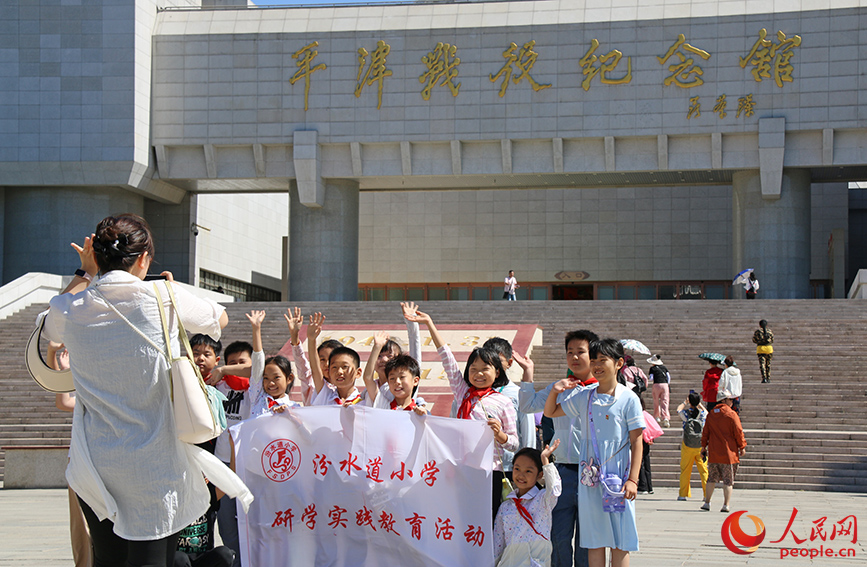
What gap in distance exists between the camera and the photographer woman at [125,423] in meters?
3.77

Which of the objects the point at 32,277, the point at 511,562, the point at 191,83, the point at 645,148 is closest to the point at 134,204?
the point at 191,83

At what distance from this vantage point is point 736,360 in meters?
20.0

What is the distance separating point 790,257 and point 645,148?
5.94m

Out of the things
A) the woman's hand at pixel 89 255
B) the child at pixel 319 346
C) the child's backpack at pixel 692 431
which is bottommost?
the child's backpack at pixel 692 431

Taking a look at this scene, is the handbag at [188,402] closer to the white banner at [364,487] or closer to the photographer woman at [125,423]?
the photographer woman at [125,423]

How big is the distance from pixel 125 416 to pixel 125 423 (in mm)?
36

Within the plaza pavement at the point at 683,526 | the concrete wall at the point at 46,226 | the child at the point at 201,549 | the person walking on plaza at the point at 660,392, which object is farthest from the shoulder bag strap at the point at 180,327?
the concrete wall at the point at 46,226

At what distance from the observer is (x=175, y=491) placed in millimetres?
3830

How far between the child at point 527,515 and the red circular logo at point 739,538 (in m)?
2.76

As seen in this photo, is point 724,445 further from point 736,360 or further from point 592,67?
point 592,67

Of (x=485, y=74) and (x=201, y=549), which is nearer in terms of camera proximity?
(x=201, y=549)

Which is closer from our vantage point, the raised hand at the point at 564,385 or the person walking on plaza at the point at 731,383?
the raised hand at the point at 564,385

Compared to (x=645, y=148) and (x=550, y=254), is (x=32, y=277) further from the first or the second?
(x=550, y=254)

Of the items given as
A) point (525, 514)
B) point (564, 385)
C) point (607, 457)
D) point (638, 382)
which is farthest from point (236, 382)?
point (638, 382)
